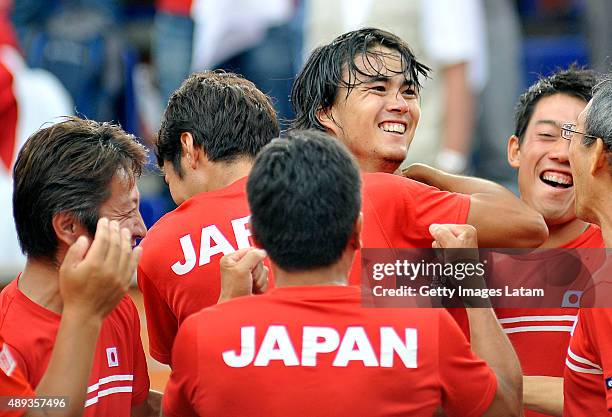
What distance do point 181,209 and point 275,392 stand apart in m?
1.06

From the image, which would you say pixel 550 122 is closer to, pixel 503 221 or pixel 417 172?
pixel 417 172

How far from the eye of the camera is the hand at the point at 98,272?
3.06m

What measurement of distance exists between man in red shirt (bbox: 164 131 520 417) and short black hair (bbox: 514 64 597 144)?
5.35 feet

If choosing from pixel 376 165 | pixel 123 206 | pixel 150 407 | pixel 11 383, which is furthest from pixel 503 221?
pixel 11 383

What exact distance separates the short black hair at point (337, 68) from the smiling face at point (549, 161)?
607 millimetres

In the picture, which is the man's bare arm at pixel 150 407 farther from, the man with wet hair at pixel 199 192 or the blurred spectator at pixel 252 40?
the blurred spectator at pixel 252 40

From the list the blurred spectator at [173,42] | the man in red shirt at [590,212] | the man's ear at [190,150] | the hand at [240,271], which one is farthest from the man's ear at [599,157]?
the blurred spectator at [173,42]

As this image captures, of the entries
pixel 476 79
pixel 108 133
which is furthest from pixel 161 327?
pixel 476 79

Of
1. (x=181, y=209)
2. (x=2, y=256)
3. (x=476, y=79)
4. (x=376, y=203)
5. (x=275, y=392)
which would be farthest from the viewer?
(x=476, y=79)

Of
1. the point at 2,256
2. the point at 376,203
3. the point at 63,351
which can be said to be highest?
the point at 376,203

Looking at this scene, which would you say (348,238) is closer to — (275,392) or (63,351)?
(275,392)

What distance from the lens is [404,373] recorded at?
2.88 metres

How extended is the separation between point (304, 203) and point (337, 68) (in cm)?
114

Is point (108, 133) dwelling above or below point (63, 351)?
above
